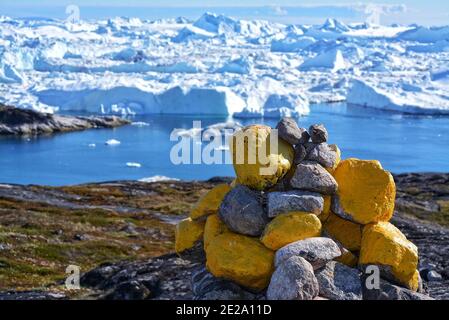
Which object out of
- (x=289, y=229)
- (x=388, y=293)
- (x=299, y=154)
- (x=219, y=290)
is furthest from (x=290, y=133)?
(x=388, y=293)

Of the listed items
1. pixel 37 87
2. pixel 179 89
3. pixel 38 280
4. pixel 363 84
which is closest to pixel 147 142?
pixel 179 89

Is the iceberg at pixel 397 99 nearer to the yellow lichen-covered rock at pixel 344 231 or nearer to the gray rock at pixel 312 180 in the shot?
the yellow lichen-covered rock at pixel 344 231

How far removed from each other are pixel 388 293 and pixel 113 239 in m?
17.8

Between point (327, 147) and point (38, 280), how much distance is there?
10.4 meters

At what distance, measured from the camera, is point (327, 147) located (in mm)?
16469

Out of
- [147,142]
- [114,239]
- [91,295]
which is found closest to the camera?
[91,295]

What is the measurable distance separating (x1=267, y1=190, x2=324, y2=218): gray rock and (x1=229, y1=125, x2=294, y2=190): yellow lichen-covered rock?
480 mm

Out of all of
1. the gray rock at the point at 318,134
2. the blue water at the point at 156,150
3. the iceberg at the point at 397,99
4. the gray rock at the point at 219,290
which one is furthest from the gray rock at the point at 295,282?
the iceberg at the point at 397,99

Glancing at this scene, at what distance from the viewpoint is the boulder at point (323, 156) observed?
16.2 m

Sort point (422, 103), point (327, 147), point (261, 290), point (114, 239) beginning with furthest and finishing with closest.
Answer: point (422, 103), point (114, 239), point (327, 147), point (261, 290)

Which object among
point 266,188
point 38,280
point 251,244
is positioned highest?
point 266,188

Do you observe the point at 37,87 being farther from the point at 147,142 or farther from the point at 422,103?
the point at 422,103

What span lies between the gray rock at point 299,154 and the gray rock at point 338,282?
8.56 ft
